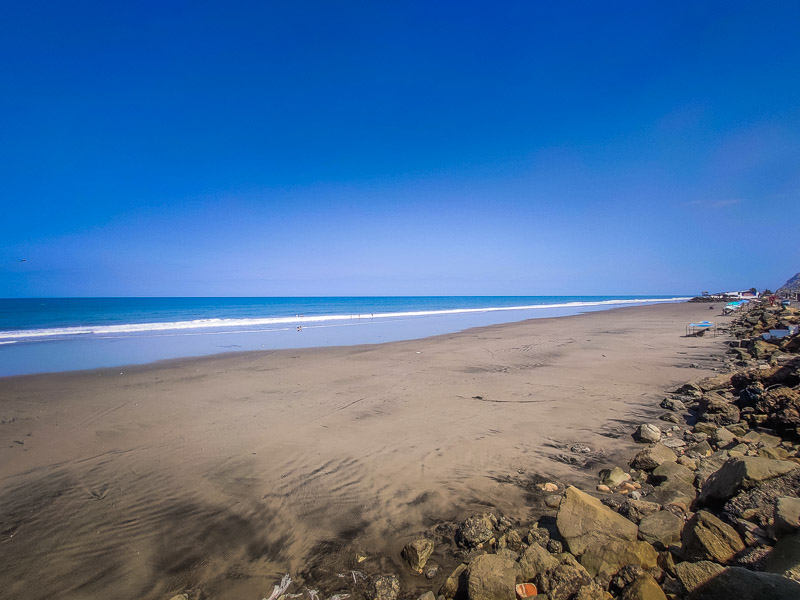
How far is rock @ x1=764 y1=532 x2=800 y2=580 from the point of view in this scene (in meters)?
2.31

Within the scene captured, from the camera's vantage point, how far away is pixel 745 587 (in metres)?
2.21

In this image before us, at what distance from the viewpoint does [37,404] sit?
9031 mm

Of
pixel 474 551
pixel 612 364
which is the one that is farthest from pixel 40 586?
pixel 612 364

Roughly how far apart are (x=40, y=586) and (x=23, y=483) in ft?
8.72

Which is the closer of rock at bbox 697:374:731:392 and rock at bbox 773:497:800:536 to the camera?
rock at bbox 773:497:800:536

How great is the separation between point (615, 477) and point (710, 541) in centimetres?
212

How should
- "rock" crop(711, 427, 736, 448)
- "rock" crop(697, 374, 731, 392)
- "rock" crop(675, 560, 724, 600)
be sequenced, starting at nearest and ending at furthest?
"rock" crop(675, 560, 724, 600)
"rock" crop(711, 427, 736, 448)
"rock" crop(697, 374, 731, 392)

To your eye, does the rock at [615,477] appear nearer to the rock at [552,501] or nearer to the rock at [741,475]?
the rock at [552,501]

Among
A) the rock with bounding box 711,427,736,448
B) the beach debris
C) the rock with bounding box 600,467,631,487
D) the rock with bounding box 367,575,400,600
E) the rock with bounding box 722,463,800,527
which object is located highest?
the rock with bounding box 722,463,800,527

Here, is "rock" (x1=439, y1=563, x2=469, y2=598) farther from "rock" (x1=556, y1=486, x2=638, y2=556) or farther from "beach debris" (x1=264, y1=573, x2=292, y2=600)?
"beach debris" (x1=264, y1=573, x2=292, y2=600)

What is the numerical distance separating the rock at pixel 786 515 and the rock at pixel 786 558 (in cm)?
8

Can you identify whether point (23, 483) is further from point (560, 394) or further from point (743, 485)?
point (560, 394)

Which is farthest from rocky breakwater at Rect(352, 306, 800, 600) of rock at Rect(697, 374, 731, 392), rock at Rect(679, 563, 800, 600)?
rock at Rect(697, 374, 731, 392)

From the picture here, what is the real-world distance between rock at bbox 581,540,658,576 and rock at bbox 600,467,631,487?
1880 mm
